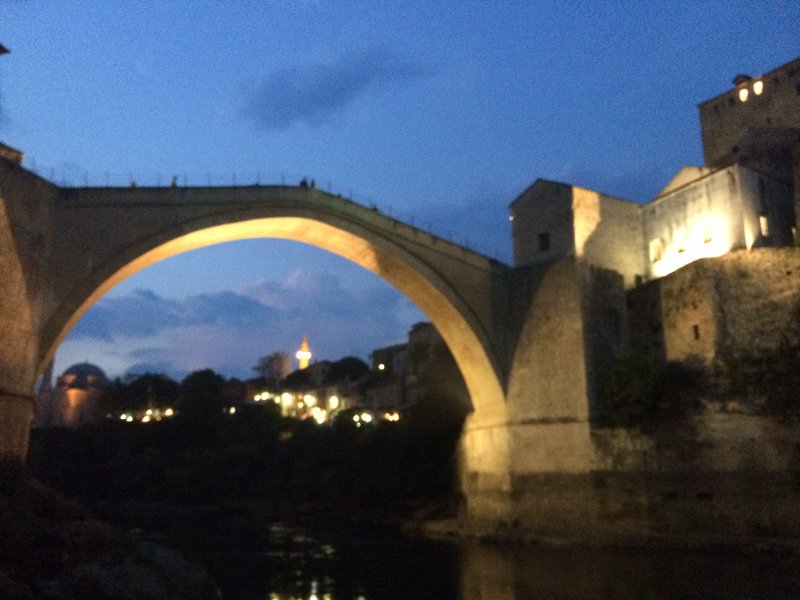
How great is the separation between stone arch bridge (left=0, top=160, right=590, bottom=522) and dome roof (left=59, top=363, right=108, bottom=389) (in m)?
49.9

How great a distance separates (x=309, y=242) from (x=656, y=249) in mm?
9617

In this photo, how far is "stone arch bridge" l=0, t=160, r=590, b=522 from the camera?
13.6 metres

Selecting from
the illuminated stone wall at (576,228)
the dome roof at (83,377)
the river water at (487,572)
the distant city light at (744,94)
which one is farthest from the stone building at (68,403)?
the distant city light at (744,94)

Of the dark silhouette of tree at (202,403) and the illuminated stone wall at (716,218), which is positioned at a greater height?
the illuminated stone wall at (716,218)

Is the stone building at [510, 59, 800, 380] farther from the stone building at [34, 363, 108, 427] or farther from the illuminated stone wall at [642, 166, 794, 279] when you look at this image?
the stone building at [34, 363, 108, 427]

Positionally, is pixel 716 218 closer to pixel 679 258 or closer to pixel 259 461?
pixel 679 258

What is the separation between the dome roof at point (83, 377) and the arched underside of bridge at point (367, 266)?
163 feet

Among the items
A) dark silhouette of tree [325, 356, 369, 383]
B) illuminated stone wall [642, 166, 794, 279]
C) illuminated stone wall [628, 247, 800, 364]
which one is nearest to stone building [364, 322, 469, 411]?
dark silhouette of tree [325, 356, 369, 383]

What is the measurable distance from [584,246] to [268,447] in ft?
88.1

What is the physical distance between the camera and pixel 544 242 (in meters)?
20.4

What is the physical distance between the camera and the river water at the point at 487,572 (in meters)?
11.2

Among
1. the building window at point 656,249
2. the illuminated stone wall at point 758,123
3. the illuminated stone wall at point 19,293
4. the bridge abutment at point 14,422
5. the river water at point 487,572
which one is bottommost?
the river water at point 487,572

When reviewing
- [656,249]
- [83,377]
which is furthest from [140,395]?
[656,249]

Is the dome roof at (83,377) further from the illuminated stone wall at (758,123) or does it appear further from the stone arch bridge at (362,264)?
the illuminated stone wall at (758,123)
